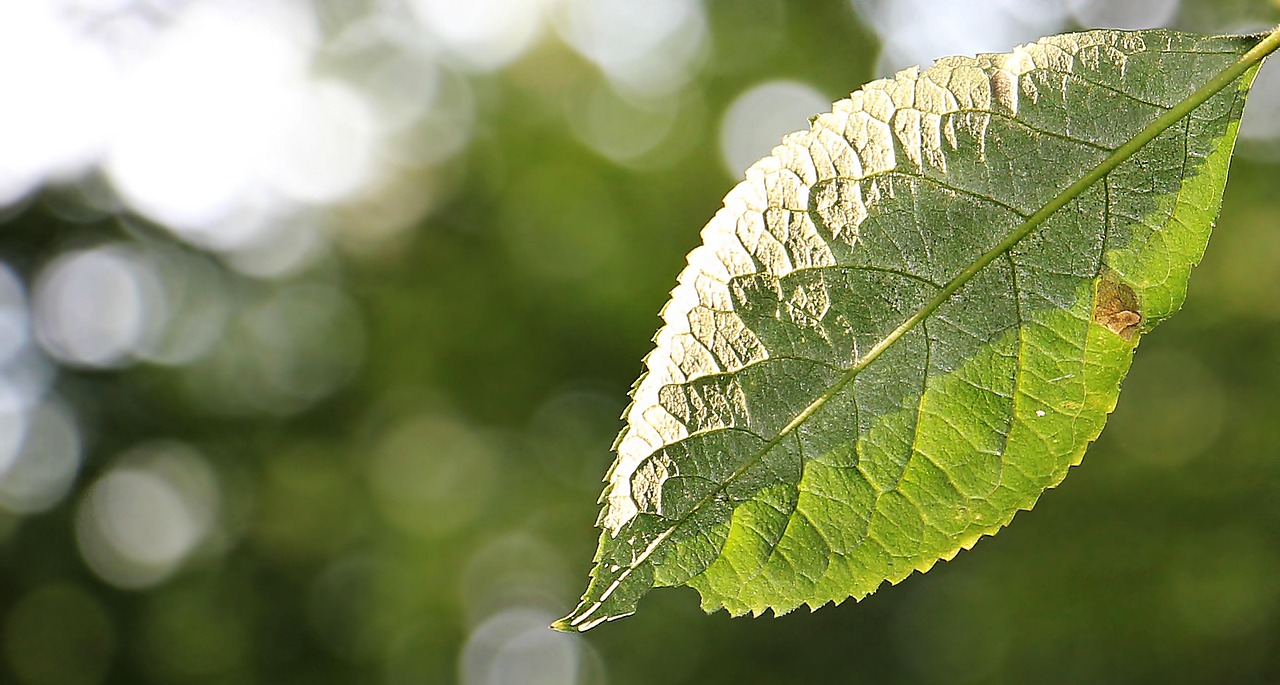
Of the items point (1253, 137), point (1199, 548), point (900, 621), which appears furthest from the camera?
point (900, 621)

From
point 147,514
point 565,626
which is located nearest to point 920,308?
point 565,626

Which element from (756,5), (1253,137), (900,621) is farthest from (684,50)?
(900,621)

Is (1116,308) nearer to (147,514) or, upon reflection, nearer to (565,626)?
(565,626)

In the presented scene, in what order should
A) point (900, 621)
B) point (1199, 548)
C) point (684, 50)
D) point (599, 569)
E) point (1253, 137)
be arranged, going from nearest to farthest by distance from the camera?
point (599, 569) → point (1253, 137) → point (1199, 548) → point (900, 621) → point (684, 50)

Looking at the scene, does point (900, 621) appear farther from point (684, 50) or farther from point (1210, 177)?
point (1210, 177)

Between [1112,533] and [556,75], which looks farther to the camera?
[556,75]

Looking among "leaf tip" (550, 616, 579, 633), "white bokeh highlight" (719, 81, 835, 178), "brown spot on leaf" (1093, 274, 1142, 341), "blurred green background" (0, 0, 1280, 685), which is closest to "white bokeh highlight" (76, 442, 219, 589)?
"blurred green background" (0, 0, 1280, 685)

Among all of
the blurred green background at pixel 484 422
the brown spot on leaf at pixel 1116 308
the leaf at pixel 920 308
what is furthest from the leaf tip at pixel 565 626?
the blurred green background at pixel 484 422

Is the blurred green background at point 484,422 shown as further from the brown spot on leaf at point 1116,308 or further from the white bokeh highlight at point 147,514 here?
the brown spot on leaf at point 1116,308
